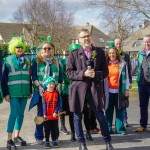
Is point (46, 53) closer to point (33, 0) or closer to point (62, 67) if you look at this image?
point (62, 67)

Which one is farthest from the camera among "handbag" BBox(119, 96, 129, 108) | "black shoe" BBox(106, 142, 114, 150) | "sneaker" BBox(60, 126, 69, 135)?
"sneaker" BBox(60, 126, 69, 135)

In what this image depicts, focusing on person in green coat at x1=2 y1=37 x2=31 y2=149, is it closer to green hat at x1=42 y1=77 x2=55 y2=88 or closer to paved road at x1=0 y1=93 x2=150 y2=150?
green hat at x1=42 y1=77 x2=55 y2=88

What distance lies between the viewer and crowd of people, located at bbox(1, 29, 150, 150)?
5.27 metres

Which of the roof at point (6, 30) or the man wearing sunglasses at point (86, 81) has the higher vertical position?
the roof at point (6, 30)

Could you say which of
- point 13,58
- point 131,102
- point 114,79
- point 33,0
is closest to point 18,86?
point 13,58

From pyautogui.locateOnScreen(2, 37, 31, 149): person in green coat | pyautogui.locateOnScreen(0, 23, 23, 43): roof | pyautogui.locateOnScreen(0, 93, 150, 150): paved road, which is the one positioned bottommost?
pyautogui.locateOnScreen(0, 93, 150, 150): paved road

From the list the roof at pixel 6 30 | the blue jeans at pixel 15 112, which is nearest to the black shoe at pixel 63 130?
the blue jeans at pixel 15 112

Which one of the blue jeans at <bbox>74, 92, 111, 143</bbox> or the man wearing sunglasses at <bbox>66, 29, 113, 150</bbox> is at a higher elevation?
the man wearing sunglasses at <bbox>66, 29, 113, 150</bbox>

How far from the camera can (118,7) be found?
46.8 feet

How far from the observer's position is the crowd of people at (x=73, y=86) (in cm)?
527

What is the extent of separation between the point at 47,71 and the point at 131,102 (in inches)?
223

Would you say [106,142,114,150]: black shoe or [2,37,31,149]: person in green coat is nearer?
[106,142,114,150]: black shoe

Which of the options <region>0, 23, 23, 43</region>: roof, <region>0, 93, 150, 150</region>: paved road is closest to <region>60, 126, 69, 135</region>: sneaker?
<region>0, 93, 150, 150</region>: paved road

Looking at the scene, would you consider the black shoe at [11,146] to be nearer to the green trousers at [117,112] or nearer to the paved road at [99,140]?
the paved road at [99,140]
